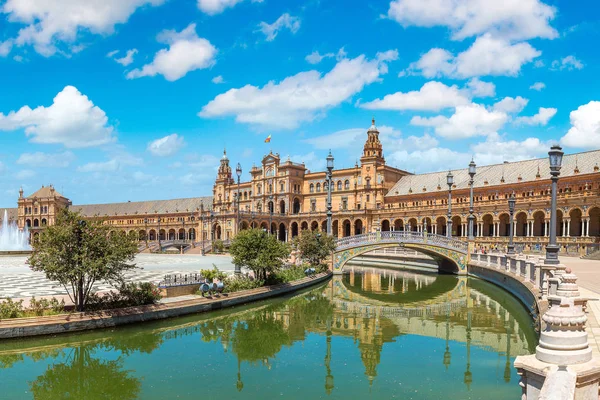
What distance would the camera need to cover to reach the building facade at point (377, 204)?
58406 mm

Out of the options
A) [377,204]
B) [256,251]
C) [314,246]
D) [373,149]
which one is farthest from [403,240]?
[373,149]

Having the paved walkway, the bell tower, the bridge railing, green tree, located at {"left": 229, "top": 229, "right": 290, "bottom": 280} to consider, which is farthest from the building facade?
the paved walkway

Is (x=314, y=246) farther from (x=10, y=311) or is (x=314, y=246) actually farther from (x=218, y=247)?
(x=218, y=247)

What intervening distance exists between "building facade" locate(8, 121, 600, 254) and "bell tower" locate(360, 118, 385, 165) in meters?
Result: 0.17

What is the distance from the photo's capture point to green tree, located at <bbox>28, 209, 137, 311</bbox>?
18.6m

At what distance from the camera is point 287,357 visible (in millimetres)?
16781

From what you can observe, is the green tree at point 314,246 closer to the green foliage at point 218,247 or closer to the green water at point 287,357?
the green water at point 287,357

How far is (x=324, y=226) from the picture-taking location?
8975 centimetres

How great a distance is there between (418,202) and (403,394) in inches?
2672

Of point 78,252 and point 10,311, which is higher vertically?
point 78,252

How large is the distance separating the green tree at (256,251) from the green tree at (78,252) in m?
8.48

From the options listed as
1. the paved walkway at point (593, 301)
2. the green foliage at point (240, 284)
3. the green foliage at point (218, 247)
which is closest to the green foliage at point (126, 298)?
the green foliage at point (240, 284)

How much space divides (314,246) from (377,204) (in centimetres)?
4774

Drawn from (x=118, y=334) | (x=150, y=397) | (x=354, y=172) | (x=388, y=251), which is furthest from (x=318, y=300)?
(x=354, y=172)
